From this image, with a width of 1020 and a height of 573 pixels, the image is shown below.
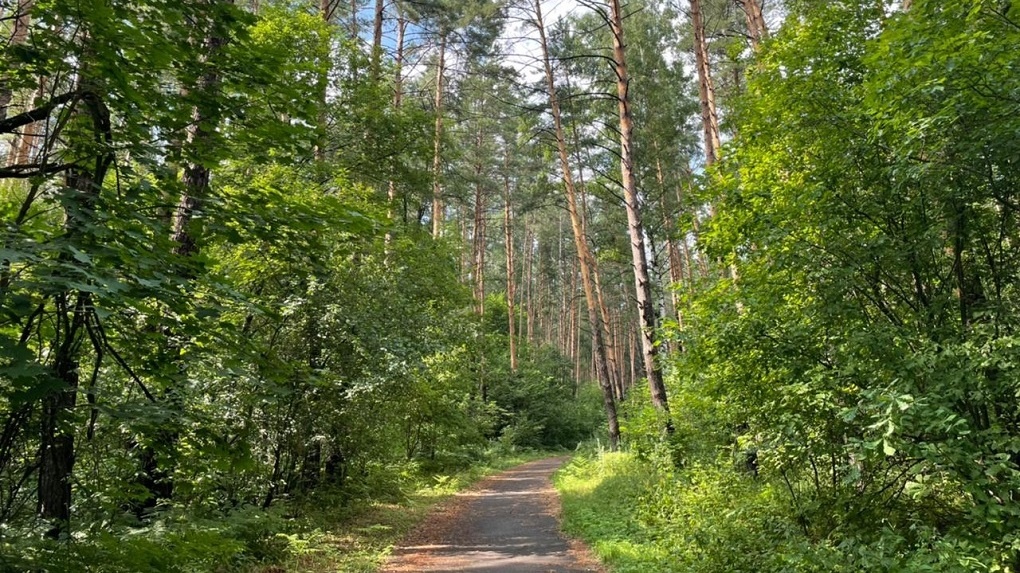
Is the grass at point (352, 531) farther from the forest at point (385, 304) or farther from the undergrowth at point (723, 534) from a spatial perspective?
the undergrowth at point (723, 534)

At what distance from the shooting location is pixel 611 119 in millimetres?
20203

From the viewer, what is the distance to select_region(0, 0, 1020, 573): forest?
9.41 feet

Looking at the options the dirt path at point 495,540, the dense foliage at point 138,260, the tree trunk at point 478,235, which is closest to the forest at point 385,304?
the dense foliage at point 138,260

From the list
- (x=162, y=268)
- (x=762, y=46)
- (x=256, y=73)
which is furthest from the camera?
(x=762, y=46)

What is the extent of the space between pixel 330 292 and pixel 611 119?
14.5 m

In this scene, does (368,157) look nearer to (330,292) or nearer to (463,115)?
(330,292)

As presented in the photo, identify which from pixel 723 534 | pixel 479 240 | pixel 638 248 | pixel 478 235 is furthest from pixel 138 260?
pixel 479 240

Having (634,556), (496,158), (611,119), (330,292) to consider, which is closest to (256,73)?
(330,292)

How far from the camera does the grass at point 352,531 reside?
735 centimetres

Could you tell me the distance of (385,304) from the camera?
31.4 ft

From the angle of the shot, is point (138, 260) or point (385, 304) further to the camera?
point (385, 304)

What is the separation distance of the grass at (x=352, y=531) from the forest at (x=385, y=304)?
11 cm

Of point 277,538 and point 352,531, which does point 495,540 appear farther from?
point 277,538

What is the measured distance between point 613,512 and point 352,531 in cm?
455
